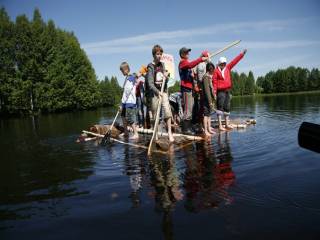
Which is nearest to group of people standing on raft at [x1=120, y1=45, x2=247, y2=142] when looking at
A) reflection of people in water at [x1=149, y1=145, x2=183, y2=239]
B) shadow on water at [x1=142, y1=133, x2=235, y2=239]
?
shadow on water at [x1=142, y1=133, x2=235, y2=239]

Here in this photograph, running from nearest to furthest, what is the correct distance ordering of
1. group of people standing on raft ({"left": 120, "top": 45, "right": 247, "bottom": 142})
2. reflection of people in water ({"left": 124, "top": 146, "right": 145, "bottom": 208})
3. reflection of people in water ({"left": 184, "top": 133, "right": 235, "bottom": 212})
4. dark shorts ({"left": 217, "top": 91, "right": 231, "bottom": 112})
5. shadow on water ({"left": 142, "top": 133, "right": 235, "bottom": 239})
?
shadow on water ({"left": 142, "top": 133, "right": 235, "bottom": 239}) < reflection of people in water ({"left": 184, "top": 133, "right": 235, "bottom": 212}) < reflection of people in water ({"left": 124, "top": 146, "right": 145, "bottom": 208}) < group of people standing on raft ({"left": 120, "top": 45, "right": 247, "bottom": 142}) < dark shorts ({"left": 217, "top": 91, "right": 231, "bottom": 112})

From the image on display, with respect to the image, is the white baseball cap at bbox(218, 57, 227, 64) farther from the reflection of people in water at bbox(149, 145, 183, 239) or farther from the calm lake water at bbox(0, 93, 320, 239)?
the reflection of people in water at bbox(149, 145, 183, 239)

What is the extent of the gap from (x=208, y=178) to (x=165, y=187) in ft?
2.53

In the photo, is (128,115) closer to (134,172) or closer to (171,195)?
(134,172)

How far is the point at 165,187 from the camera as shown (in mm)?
4840

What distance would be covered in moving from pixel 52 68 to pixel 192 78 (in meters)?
42.5

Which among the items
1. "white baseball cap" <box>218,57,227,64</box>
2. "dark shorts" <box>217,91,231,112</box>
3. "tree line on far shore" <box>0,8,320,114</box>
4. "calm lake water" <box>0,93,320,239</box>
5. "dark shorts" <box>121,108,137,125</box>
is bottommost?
"calm lake water" <box>0,93,320,239</box>

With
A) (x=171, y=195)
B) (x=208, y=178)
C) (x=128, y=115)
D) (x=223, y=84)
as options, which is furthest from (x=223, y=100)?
(x=171, y=195)

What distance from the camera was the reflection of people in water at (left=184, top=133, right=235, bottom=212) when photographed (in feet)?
13.4

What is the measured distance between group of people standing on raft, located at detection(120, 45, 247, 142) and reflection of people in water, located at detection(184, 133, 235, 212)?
225 cm

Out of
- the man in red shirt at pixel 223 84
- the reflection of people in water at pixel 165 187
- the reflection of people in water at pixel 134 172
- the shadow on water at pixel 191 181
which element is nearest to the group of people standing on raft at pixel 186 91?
the man in red shirt at pixel 223 84

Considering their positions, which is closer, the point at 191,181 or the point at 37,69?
the point at 191,181

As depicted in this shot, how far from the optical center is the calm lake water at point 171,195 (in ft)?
11.2

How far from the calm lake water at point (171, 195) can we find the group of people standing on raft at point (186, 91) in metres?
2.26
